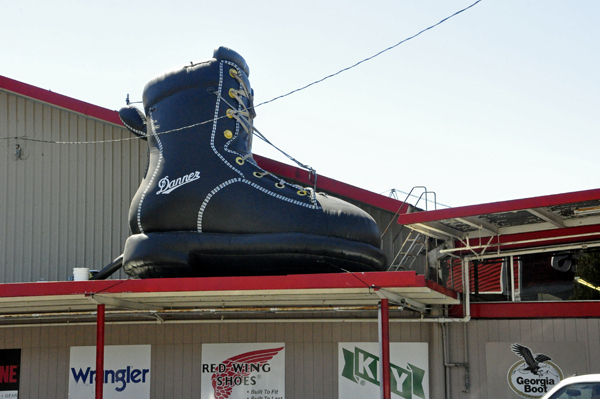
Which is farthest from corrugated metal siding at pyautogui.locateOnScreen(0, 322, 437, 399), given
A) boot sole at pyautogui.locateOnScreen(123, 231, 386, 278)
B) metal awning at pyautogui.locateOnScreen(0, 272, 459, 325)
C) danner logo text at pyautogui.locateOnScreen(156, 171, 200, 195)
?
danner logo text at pyautogui.locateOnScreen(156, 171, 200, 195)

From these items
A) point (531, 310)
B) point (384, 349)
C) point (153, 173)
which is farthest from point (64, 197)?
point (531, 310)

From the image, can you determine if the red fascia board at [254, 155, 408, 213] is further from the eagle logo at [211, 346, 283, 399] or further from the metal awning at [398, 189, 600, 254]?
the eagle logo at [211, 346, 283, 399]

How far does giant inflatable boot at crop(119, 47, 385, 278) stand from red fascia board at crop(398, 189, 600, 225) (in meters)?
0.51

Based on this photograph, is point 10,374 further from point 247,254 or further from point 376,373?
point 376,373

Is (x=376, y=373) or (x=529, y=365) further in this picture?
(x=376, y=373)

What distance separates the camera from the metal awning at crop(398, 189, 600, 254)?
715 centimetres

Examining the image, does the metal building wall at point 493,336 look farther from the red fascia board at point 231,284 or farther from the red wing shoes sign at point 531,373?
the red fascia board at point 231,284

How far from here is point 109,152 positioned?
10.3 meters

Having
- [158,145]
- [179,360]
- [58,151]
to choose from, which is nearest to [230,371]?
[179,360]

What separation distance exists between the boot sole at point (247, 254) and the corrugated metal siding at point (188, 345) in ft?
5.81

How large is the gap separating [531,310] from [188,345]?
12.9 ft

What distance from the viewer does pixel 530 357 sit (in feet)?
27.3

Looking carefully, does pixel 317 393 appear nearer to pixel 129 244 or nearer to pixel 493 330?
pixel 493 330

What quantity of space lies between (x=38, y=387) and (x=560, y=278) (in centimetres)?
633
